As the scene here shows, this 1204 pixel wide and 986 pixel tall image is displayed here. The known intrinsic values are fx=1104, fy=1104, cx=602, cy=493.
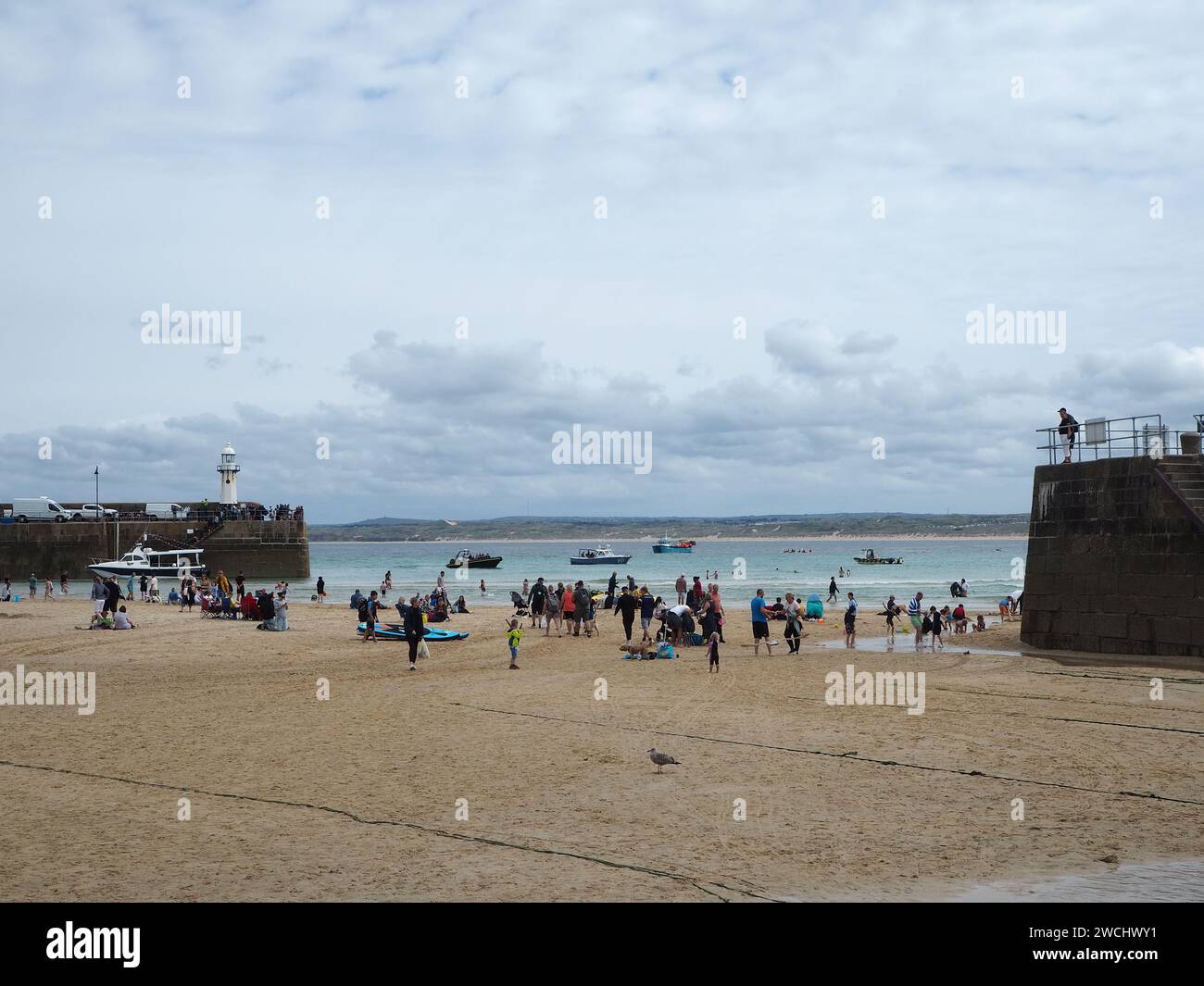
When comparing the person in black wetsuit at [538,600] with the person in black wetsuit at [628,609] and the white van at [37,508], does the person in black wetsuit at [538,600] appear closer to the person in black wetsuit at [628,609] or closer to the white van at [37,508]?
the person in black wetsuit at [628,609]

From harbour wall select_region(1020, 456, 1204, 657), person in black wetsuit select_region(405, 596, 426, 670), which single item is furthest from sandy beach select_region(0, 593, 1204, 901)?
harbour wall select_region(1020, 456, 1204, 657)

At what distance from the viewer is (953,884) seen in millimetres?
7941

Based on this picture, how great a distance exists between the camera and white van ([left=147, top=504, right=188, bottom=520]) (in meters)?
71.6

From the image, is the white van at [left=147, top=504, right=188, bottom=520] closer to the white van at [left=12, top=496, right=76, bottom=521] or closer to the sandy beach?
the white van at [left=12, top=496, right=76, bottom=521]

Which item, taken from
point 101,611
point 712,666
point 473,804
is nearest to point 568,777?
point 473,804

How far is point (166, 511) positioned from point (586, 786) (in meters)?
67.5

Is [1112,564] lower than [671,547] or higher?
higher

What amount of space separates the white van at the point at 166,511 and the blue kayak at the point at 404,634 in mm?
48650

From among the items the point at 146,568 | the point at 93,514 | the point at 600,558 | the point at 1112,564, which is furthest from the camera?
the point at 600,558

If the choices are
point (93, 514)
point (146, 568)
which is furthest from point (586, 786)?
point (93, 514)

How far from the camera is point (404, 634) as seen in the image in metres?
27.2

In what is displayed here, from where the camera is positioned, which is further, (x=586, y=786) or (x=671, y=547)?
(x=671, y=547)

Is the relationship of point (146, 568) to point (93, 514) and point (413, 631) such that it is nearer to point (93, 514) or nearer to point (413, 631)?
point (93, 514)
